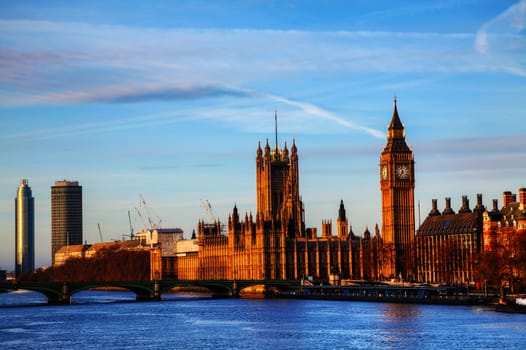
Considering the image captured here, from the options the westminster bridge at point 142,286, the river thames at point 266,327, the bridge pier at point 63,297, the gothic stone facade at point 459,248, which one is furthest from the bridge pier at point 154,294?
the gothic stone facade at point 459,248

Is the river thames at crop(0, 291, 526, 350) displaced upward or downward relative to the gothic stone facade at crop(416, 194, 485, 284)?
downward

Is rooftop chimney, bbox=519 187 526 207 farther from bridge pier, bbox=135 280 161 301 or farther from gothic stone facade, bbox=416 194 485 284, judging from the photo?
bridge pier, bbox=135 280 161 301

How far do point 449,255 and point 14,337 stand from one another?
87552mm

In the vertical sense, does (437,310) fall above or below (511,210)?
below

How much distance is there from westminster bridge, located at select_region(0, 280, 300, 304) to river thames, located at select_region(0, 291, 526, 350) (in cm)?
530

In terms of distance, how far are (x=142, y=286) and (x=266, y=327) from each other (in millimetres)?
59422

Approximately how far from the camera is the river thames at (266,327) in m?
105

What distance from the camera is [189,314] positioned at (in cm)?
14288

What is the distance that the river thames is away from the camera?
10469 cm

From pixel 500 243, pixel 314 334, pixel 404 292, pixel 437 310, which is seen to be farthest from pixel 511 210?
pixel 314 334

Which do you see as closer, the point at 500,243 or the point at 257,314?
the point at 257,314

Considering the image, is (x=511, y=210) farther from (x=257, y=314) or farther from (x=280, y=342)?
(x=280, y=342)

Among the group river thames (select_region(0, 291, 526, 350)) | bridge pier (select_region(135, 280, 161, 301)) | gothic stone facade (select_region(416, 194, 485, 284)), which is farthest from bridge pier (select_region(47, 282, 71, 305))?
gothic stone facade (select_region(416, 194, 485, 284))

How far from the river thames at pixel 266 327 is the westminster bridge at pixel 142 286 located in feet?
17.4
